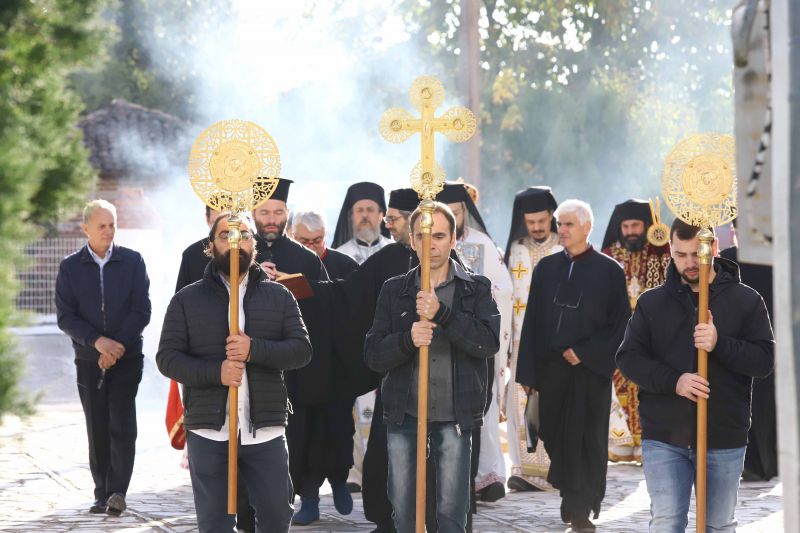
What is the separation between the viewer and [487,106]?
1615 inches

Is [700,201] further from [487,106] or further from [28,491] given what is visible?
[487,106]

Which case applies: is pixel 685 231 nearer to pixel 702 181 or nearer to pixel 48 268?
pixel 702 181

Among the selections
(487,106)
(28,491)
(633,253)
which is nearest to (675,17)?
(487,106)

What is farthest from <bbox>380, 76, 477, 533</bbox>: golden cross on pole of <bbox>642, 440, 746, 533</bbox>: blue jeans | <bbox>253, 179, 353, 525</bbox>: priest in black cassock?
<bbox>253, 179, 353, 525</bbox>: priest in black cassock

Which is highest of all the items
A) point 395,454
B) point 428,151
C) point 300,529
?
point 428,151

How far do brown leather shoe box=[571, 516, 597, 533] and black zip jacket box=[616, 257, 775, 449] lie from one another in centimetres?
252

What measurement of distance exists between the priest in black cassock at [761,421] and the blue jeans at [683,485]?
4.84 m

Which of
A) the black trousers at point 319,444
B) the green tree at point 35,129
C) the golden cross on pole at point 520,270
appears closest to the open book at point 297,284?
the black trousers at point 319,444

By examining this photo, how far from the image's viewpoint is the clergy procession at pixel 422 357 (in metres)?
7.13

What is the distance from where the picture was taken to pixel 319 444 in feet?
33.9

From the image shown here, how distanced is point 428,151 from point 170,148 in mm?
28100

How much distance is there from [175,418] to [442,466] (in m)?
3.79

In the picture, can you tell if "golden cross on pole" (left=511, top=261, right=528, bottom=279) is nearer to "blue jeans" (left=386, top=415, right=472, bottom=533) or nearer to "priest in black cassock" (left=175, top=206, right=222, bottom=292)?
"priest in black cassock" (left=175, top=206, right=222, bottom=292)

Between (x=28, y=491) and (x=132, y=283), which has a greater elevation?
(x=132, y=283)
